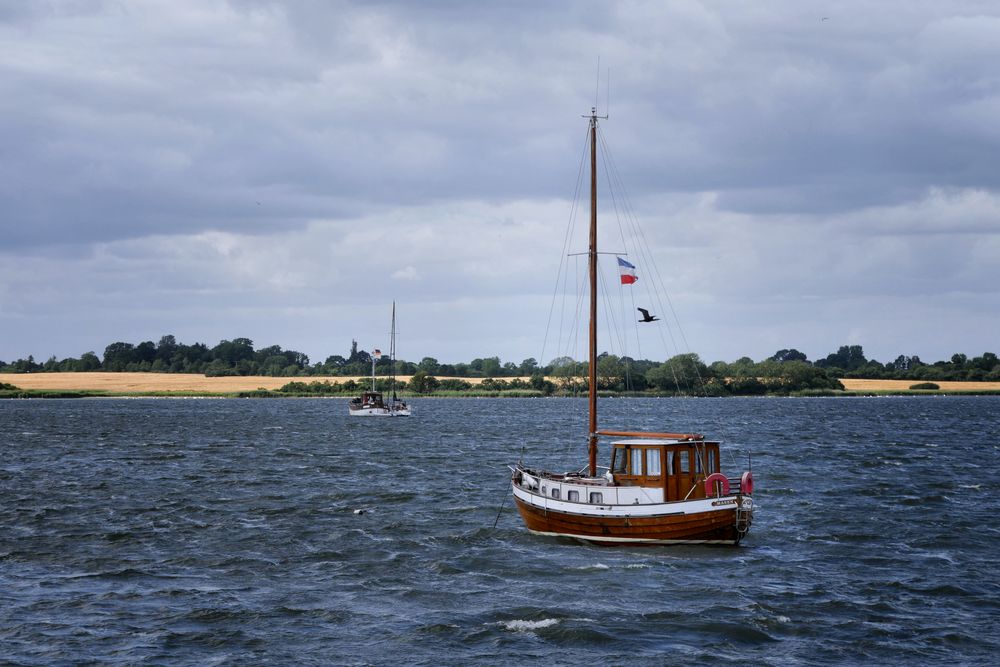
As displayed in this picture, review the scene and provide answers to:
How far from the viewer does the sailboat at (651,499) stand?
124 feet

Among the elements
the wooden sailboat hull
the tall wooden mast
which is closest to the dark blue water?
the wooden sailboat hull

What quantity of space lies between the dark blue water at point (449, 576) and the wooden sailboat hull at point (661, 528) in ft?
2.28

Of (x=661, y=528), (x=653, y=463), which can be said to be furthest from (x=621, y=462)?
(x=661, y=528)

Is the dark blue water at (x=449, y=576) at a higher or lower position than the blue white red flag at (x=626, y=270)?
lower

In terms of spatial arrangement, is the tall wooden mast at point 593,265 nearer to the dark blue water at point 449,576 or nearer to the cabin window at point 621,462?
the cabin window at point 621,462

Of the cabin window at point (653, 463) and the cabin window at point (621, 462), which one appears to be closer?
the cabin window at point (653, 463)

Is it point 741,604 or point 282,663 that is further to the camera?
point 741,604

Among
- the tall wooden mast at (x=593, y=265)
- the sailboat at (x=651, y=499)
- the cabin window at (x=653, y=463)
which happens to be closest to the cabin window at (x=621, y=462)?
the sailboat at (x=651, y=499)

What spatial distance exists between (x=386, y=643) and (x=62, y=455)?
64733 millimetres

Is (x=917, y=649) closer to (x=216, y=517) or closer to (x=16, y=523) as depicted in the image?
(x=216, y=517)

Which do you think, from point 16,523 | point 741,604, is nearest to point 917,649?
point 741,604

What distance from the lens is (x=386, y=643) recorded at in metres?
26.0

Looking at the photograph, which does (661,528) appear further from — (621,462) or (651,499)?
(621,462)

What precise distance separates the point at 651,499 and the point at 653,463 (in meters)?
1.37
